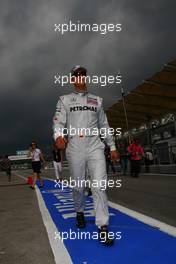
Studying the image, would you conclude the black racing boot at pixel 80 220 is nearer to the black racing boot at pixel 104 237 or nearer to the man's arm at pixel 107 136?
the black racing boot at pixel 104 237

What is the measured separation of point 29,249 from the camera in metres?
5.12

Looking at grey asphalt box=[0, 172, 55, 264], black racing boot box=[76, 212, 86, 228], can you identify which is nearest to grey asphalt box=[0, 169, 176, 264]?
grey asphalt box=[0, 172, 55, 264]

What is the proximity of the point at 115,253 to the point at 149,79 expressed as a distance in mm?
17279

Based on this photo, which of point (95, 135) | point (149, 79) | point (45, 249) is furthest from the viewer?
point (149, 79)

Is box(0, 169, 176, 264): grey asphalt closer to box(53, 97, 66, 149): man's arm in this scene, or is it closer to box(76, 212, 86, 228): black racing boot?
box(76, 212, 86, 228): black racing boot

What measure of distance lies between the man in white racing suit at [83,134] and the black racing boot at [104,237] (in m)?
0.17

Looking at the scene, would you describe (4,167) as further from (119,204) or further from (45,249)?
(45,249)

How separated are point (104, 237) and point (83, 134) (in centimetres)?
125

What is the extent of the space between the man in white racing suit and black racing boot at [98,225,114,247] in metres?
0.17

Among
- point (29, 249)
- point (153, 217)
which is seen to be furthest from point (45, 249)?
point (153, 217)

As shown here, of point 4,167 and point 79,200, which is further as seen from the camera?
point 4,167

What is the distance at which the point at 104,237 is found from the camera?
200 inches

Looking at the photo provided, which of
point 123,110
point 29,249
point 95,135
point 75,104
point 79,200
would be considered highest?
point 123,110

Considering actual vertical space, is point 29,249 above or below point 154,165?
below
